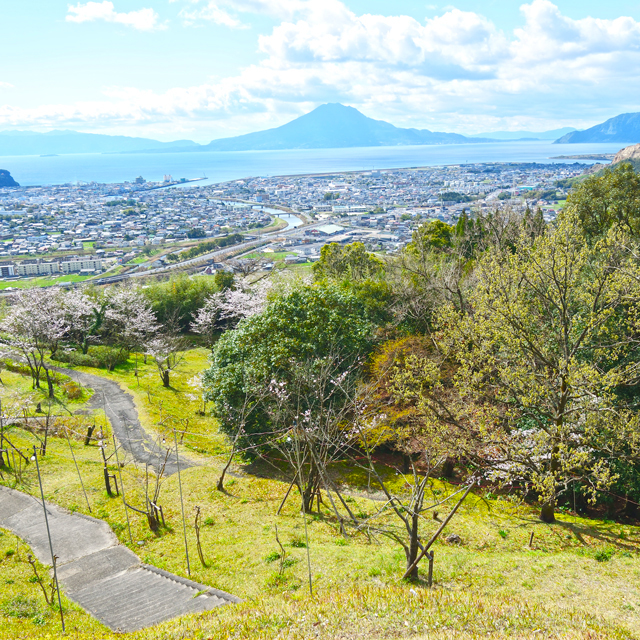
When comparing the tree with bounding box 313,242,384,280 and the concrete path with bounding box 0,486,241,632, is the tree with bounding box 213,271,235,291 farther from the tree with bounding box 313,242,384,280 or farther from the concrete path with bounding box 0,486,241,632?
the concrete path with bounding box 0,486,241,632

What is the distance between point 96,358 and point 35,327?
6477 mm

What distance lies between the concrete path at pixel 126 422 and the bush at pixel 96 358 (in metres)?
1.62

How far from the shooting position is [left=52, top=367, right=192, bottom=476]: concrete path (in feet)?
50.2

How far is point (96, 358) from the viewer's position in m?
28.0

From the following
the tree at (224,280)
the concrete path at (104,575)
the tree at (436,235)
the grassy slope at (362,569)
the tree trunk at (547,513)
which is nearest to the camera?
the grassy slope at (362,569)

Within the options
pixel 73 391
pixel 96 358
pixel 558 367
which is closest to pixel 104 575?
pixel 558 367

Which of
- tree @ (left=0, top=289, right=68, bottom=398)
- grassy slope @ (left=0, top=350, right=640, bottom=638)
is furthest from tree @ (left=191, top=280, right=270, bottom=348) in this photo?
grassy slope @ (left=0, top=350, right=640, bottom=638)

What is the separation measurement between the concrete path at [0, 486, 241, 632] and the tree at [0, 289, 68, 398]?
442 inches

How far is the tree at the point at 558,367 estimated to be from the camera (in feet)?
35.0

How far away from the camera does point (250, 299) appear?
30.5 meters

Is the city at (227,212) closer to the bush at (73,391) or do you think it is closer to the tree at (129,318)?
the tree at (129,318)

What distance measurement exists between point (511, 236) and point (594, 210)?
428 centimetres

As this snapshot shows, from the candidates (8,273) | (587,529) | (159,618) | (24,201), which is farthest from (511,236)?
(24,201)

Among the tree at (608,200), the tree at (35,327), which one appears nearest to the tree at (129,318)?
the tree at (35,327)
